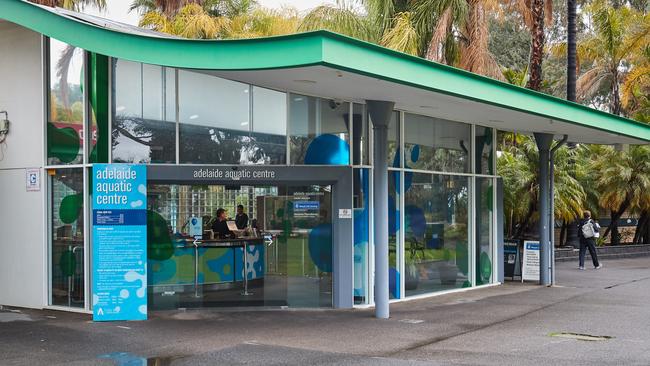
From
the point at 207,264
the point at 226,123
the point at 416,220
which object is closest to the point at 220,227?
the point at 207,264

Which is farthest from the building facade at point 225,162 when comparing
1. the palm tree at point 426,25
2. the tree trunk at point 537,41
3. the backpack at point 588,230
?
the backpack at point 588,230

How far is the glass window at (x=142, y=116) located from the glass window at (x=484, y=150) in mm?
7584

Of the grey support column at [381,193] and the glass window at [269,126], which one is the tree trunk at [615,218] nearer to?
the grey support column at [381,193]

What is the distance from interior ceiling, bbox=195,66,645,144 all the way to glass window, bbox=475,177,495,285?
4.90 feet

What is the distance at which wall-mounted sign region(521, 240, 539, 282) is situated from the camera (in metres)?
18.6

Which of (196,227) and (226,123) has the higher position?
(226,123)

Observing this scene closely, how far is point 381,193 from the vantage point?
1275 centimetres

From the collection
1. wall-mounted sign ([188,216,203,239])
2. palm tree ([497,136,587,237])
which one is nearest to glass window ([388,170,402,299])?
wall-mounted sign ([188,216,203,239])

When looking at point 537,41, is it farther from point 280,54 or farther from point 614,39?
point 280,54

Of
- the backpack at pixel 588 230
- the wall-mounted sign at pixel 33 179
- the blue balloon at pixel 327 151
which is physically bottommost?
the backpack at pixel 588 230

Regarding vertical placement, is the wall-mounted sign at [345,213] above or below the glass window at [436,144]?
below

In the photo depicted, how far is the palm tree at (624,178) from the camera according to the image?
2709cm

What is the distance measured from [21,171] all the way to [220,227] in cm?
422

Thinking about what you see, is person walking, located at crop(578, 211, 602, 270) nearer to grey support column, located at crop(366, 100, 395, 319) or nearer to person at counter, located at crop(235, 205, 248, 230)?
person at counter, located at crop(235, 205, 248, 230)
